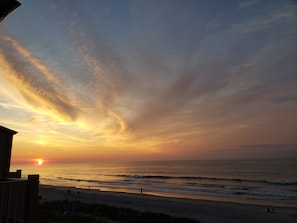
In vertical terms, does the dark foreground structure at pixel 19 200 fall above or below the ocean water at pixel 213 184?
above

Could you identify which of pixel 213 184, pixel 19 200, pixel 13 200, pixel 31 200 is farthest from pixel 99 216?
pixel 213 184

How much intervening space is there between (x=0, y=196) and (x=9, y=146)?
2.52 m

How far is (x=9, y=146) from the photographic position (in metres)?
6.97

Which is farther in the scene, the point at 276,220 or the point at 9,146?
the point at 276,220

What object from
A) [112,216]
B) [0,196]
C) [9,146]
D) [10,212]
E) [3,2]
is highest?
[3,2]

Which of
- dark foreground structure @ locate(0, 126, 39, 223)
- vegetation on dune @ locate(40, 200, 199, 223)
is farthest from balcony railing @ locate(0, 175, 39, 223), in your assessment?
vegetation on dune @ locate(40, 200, 199, 223)

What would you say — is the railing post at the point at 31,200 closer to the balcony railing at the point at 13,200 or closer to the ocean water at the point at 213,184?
the balcony railing at the point at 13,200

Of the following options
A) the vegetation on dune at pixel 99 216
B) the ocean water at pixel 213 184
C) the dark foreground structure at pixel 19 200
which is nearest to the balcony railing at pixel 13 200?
the dark foreground structure at pixel 19 200

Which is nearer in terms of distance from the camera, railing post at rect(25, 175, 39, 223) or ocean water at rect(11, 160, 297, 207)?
railing post at rect(25, 175, 39, 223)

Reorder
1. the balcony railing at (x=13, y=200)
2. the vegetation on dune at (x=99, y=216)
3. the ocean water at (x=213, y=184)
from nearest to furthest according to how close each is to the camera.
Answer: the balcony railing at (x=13, y=200)
the vegetation on dune at (x=99, y=216)
the ocean water at (x=213, y=184)

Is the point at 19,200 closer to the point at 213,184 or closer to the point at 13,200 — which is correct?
the point at 13,200

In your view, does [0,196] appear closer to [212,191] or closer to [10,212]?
[10,212]

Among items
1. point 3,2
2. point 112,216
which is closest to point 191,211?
point 112,216

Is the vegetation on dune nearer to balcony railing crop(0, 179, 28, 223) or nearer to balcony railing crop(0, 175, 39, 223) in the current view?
balcony railing crop(0, 175, 39, 223)
